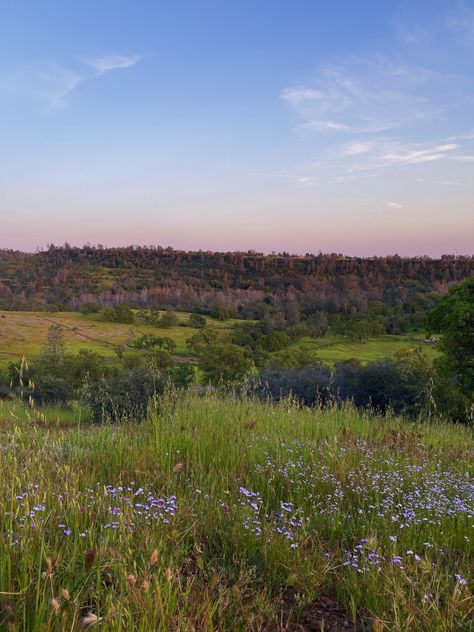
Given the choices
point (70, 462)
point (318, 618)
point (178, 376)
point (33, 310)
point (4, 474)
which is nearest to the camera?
point (318, 618)

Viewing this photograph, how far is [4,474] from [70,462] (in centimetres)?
87

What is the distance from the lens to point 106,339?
75.6m

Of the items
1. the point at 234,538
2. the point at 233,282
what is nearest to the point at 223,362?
the point at 234,538

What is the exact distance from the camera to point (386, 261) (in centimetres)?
11794

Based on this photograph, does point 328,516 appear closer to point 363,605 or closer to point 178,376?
point 363,605

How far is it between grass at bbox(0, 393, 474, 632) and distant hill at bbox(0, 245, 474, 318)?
85295 millimetres

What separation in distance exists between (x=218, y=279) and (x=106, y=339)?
5285cm

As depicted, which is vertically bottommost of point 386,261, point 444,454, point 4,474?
point 444,454

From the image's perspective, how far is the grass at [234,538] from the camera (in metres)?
2.21

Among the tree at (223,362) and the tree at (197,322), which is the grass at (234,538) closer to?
the tree at (223,362)

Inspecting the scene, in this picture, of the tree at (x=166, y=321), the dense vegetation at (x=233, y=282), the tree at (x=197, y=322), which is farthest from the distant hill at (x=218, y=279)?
the tree at (x=166, y=321)

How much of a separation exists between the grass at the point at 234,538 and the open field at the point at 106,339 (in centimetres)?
4475

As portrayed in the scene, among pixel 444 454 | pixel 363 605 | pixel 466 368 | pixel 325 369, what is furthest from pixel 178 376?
pixel 363 605

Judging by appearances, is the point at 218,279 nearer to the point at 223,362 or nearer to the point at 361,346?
the point at 361,346
